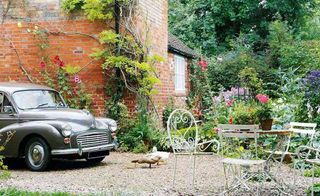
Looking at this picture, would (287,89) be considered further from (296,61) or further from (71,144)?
(296,61)

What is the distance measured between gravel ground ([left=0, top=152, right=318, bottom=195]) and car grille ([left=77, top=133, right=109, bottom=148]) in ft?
1.58

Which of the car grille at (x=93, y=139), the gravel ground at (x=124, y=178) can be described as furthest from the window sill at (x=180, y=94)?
the car grille at (x=93, y=139)

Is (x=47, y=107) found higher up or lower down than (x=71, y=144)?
higher up

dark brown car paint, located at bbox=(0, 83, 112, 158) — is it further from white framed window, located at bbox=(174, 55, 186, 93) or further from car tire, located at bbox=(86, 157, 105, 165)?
white framed window, located at bbox=(174, 55, 186, 93)

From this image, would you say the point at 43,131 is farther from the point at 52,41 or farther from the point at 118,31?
the point at 52,41

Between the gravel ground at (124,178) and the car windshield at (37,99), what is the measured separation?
4.12 ft

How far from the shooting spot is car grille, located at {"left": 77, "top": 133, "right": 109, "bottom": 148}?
985 centimetres

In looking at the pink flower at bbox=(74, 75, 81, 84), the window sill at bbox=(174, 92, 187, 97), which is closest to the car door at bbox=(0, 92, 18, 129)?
the pink flower at bbox=(74, 75, 81, 84)

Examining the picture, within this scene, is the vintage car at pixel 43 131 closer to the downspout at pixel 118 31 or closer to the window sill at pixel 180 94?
the downspout at pixel 118 31

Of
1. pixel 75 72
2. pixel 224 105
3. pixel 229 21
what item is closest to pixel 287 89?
pixel 224 105

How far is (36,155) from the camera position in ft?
32.2

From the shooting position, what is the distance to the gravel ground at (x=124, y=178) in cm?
743

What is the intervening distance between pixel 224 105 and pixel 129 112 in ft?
7.97

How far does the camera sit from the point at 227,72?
20266mm
